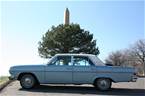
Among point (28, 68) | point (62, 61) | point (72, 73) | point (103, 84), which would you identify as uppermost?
point (62, 61)

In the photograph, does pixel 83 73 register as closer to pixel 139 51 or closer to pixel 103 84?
pixel 103 84

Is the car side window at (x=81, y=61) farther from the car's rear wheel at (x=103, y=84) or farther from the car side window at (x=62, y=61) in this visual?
the car's rear wheel at (x=103, y=84)

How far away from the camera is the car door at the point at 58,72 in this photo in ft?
58.0

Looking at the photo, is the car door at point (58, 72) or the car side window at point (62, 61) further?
the car side window at point (62, 61)

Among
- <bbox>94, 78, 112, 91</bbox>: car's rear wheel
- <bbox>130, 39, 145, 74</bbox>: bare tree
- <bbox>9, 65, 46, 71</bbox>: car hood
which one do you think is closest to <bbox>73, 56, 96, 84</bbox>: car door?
<bbox>94, 78, 112, 91</bbox>: car's rear wheel

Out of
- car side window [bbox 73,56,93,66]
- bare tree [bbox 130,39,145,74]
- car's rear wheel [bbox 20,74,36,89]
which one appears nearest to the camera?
car's rear wheel [bbox 20,74,36,89]

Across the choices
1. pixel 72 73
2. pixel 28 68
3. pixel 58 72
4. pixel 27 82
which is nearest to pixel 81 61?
pixel 72 73

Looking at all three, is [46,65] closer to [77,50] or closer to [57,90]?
[57,90]

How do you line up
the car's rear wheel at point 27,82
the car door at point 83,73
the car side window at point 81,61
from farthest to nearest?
the car side window at point 81,61 → the car's rear wheel at point 27,82 → the car door at point 83,73

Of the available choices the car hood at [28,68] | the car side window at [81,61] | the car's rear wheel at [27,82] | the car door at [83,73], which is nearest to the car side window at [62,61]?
the car side window at [81,61]

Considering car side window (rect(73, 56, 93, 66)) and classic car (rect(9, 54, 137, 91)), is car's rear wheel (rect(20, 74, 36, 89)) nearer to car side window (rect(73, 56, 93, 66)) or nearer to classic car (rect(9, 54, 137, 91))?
classic car (rect(9, 54, 137, 91))

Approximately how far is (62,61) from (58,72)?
55cm

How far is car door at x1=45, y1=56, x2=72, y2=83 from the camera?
17.7 metres

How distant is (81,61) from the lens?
18000mm
